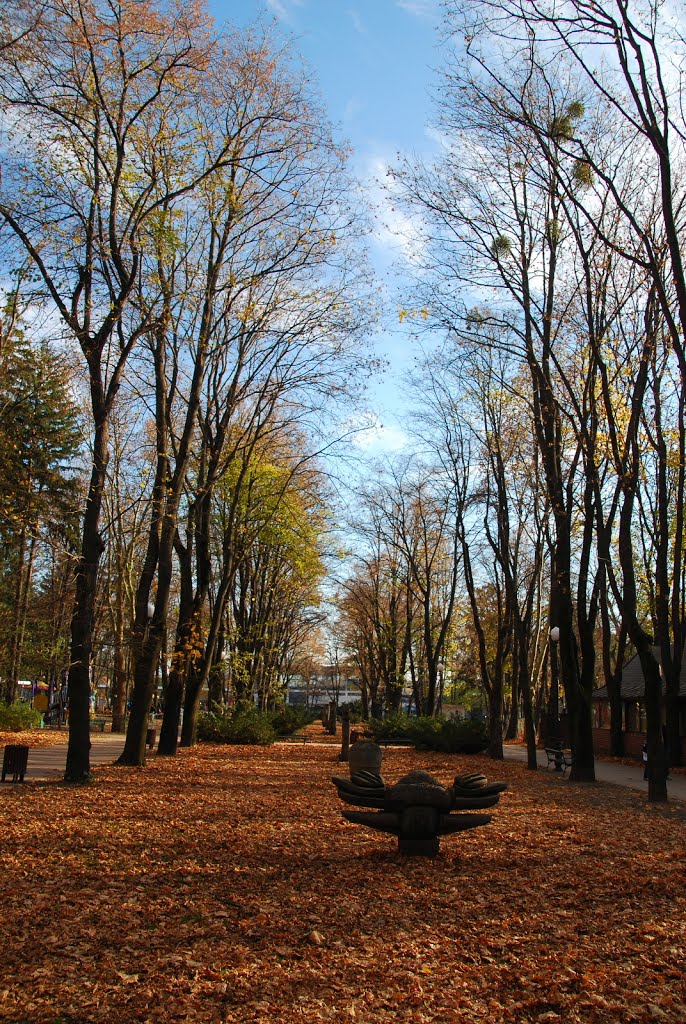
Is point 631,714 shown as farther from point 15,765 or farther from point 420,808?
point 420,808

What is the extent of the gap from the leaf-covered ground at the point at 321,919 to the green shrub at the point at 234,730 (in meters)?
14.5

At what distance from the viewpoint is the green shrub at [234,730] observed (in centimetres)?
2569

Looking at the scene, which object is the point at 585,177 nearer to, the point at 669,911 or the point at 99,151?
the point at 99,151

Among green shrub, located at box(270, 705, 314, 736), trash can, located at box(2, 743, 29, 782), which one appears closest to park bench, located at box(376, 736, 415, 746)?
green shrub, located at box(270, 705, 314, 736)

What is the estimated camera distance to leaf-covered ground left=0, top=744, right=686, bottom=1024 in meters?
4.55

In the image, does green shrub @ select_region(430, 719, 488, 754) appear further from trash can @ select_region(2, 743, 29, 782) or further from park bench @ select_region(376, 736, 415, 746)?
trash can @ select_region(2, 743, 29, 782)

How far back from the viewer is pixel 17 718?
26.4 metres

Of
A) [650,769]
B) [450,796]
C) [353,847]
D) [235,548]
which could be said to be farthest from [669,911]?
[235,548]

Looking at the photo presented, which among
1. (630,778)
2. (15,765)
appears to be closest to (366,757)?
(15,765)

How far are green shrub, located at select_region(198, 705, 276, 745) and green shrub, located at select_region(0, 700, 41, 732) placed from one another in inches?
230

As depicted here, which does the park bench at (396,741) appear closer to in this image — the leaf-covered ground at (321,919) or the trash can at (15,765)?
the trash can at (15,765)

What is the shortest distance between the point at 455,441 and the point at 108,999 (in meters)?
24.4

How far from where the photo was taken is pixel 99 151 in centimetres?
1312

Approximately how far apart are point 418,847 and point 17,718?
2129 centimetres
